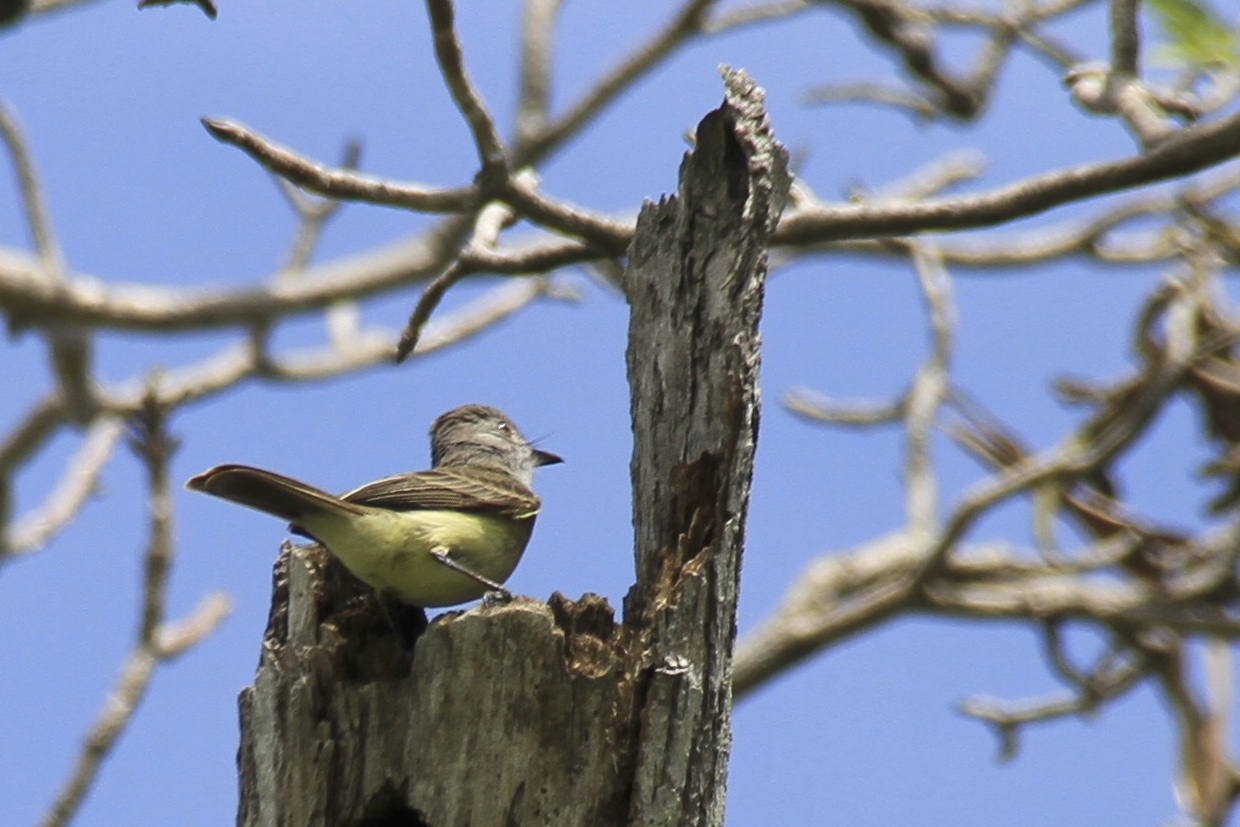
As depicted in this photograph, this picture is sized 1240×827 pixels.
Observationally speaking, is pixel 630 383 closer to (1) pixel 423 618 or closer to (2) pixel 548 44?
(1) pixel 423 618

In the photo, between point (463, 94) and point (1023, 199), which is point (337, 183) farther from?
point (1023, 199)

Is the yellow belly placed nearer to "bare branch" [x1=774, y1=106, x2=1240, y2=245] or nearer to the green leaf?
"bare branch" [x1=774, y1=106, x2=1240, y2=245]

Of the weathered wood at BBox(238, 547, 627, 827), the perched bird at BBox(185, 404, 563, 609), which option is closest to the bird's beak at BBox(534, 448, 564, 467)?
the perched bird at BBox(185, 404, 563, 609)

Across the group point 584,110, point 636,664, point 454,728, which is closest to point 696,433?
point 636,664

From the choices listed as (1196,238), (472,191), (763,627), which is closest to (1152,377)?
(1196,238)

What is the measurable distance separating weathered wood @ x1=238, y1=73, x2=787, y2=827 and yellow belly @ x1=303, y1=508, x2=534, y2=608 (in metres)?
1.10

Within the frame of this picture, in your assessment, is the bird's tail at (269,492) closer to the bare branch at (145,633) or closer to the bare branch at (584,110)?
the bare branch at (145,633)

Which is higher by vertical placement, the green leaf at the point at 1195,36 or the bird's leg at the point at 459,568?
the green leaf at the point at 1195,36

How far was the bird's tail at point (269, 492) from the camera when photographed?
232 inches

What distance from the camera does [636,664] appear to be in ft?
15.0

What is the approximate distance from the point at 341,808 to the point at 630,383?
156 centimetres

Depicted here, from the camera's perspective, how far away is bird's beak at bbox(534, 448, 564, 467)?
916 centimetres

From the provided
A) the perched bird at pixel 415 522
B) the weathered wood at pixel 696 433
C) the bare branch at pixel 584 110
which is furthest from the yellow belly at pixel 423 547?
the bare branch at pixel 584 110

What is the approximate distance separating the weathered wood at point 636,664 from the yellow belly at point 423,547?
3.61ft
